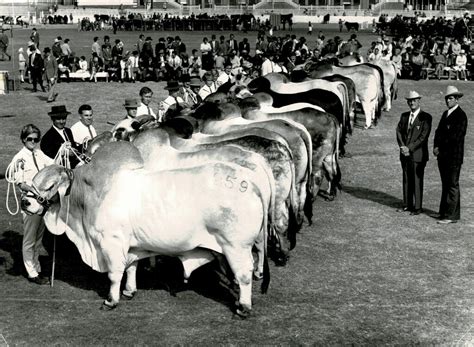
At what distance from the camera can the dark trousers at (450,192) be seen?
35.1 feet

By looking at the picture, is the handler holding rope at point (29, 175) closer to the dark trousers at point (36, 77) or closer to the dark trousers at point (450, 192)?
the dark trousers at point (450, 192)

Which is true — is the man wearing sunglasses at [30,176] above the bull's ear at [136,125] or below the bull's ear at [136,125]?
below

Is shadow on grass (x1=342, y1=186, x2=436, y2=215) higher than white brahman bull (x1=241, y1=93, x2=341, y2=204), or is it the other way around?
white brahman bull (x1=241, y1=93, x2=341, y2=204)

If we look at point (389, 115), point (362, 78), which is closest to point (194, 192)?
point (362, 78)

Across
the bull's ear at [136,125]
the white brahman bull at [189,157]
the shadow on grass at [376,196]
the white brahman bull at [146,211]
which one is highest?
the bull's ear at [136,125]

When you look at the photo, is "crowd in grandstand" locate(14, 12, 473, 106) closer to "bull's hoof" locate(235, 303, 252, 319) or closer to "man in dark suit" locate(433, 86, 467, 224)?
"man in dark suit" locate(433, 86, 467, 224)

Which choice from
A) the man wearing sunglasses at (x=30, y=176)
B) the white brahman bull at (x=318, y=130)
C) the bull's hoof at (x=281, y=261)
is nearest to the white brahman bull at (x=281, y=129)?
the white brahman bull at (x=318, y=130)

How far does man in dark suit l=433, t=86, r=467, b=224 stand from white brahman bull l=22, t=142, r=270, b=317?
397cm

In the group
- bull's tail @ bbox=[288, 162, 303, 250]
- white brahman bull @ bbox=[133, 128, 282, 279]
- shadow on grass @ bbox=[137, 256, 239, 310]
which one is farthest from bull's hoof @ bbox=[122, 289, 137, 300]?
bull's tail @ bbox=[288, 162, 303, 250]

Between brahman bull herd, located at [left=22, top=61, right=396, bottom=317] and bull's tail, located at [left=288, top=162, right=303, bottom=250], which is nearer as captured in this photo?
brahman bull herd, located at [left=22, top=61, right=396, bottom=317]

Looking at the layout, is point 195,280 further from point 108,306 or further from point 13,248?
point 13,248

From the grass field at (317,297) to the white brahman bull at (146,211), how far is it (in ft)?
1.31

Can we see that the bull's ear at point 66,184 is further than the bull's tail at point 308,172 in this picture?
No

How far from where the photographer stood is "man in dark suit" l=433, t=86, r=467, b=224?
10672 mm
